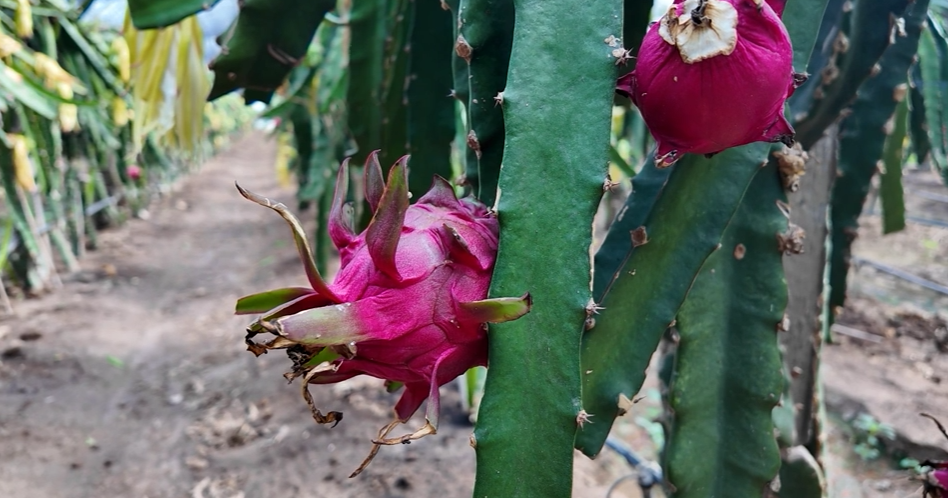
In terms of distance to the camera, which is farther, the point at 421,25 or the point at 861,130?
the point at 861,130

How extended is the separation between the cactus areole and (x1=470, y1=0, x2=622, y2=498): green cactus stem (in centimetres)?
3

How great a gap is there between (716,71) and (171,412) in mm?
2197

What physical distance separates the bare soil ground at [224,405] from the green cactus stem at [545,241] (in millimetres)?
1201

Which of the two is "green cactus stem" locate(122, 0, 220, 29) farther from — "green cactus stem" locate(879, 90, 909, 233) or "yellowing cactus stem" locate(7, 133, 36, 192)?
"yellowing cactus stem" locate(7, 133, 36, 192)

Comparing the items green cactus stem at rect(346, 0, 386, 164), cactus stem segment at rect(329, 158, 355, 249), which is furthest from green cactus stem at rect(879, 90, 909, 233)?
cactus stem segment at rect(329, 158, 355, 249)

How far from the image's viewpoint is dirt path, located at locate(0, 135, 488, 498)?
157 centimetres

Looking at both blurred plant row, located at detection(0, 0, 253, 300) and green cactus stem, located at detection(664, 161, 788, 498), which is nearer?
green cactus stem, located at detection(664, 161, 788, 498)

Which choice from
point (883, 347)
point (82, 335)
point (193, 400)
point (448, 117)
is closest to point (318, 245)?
point (193, 400)

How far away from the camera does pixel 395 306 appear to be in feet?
1.14

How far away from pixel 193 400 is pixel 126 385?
1.05 feet

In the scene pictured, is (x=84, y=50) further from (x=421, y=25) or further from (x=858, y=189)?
(x=858, y=189)

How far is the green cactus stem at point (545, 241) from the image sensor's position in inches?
13.0

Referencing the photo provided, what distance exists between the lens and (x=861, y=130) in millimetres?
852

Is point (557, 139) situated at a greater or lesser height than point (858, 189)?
greater
